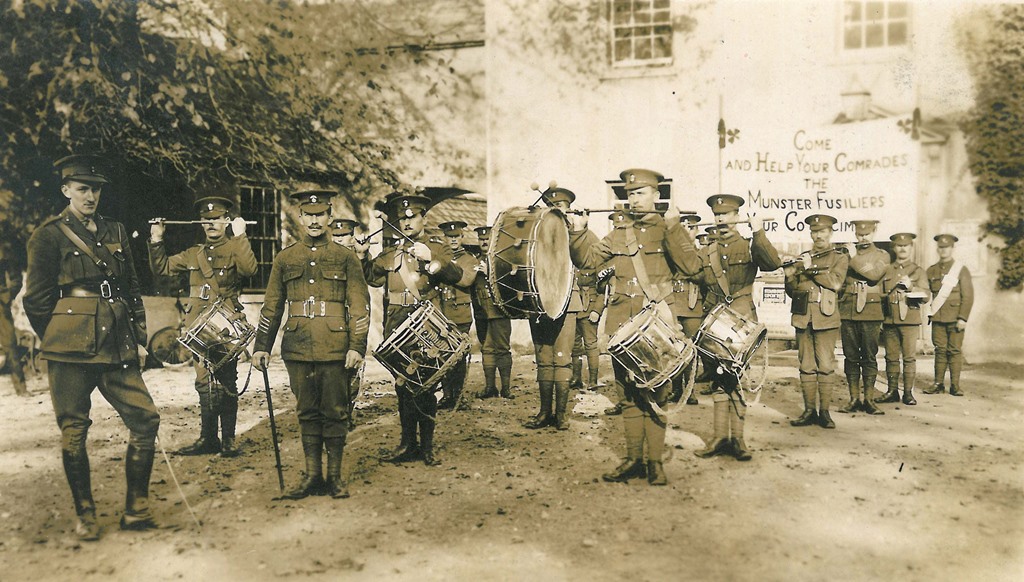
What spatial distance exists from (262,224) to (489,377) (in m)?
3.72

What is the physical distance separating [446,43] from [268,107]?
2074 millimetres

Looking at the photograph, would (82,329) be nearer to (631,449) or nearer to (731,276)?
(631,449)

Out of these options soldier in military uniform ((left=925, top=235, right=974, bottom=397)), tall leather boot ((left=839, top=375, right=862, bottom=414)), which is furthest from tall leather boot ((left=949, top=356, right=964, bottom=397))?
tall leather boot ((left=839, top=375, right=862, bottom=414))

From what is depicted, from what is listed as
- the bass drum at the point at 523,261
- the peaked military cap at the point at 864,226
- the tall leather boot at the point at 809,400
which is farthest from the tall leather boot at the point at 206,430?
the peaked military cap at the point at 864,226

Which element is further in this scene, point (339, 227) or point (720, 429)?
point (339, 227)

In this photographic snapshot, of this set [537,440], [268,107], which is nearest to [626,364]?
[537,440]

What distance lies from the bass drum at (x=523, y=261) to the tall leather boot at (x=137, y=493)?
2567 millimetres

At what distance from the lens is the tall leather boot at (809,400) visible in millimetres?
6160

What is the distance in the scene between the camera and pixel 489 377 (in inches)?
290

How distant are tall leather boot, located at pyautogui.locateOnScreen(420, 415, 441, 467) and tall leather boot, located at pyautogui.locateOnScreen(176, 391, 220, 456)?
179 cm

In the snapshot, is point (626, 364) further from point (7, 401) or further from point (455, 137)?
point (7, 401)

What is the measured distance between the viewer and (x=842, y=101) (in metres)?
5.41

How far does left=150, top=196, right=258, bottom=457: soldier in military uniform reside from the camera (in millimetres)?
5621

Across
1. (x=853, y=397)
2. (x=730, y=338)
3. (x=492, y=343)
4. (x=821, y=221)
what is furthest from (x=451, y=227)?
(x=853, y=397)
